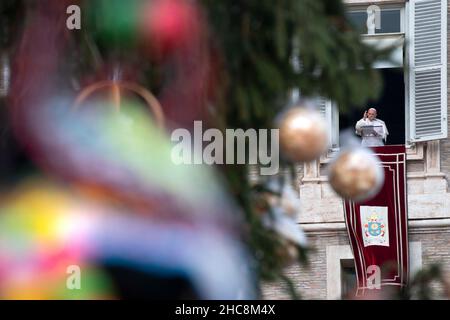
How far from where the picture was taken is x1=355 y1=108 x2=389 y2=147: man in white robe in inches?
711

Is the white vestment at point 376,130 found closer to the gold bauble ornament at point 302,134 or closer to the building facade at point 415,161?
the building facade at point 415,161

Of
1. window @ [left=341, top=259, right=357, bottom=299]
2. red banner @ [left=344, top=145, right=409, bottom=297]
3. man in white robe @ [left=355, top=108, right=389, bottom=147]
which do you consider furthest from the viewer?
window @ [left=341, top=259, right=357, bottom=299]

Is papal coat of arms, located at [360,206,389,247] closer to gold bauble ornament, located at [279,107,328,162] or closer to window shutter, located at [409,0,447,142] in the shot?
window shutter, located at [409,0,447,142]

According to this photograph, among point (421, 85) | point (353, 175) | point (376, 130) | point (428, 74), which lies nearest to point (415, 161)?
point (421, 85)

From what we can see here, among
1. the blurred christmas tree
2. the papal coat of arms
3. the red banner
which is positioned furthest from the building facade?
the blurred christmas tree

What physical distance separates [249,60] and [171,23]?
1.27ft

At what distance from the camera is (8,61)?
743 cm

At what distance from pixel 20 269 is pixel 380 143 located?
1144cm

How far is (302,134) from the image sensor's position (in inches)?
287

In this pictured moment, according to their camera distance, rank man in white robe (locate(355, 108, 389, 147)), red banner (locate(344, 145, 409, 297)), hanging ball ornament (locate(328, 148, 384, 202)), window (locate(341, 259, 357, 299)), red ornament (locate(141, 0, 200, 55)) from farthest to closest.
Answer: window (locate(341, 259, 357, 299)) < red banner (locate(344, 145, 409, 297)) < man in white robe (locate(355, 108, 389, 147)) < hanging ball ornament (locate(328, 148, 384, 202)) < red ornament (locate(141, 0, 200, 55))

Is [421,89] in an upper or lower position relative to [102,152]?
upper

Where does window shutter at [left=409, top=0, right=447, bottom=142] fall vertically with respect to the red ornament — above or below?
above
